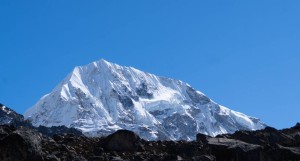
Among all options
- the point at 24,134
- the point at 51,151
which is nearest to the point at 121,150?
the point at 51,151

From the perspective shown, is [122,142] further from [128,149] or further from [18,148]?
[18,148]

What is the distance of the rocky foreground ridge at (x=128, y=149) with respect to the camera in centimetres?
2739

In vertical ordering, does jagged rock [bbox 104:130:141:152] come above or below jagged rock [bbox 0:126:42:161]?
above

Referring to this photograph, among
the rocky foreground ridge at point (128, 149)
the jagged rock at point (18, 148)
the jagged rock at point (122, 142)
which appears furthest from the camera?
the jagged rock at point (122, 142)

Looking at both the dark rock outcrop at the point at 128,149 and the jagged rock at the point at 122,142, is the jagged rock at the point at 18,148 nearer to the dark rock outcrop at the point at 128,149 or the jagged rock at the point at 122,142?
the dark rock outcrop at the point at 128,149

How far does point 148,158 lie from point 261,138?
15.1m

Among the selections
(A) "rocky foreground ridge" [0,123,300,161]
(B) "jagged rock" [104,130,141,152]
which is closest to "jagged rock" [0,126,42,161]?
(A) "rocky foreground ridge" [0,123,300,161]

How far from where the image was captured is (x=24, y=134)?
27953mm

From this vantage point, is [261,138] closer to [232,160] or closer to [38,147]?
[232,160]

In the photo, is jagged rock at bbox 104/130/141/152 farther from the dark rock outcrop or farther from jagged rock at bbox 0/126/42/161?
jagged rock at bbox 0/126/42/161

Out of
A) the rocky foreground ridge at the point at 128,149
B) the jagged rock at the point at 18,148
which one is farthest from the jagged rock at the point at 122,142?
the jagged rock at the point at 18,148

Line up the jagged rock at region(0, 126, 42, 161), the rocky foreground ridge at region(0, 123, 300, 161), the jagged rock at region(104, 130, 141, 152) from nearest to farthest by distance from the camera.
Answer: the jagged rock at region(0, 126, 42, 161)
the rocky foreground ridge at region(0, 123, 300, 161)
the jagged rock at region(104, 130, 141, 152)

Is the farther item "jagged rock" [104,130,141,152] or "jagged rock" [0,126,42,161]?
"jagged rock" [104,130,141,152]

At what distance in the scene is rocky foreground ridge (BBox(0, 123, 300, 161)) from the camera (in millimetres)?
27391
